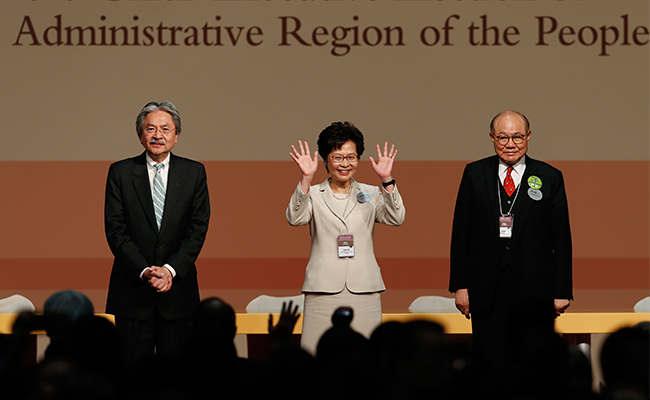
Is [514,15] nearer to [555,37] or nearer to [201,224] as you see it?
[555,37]

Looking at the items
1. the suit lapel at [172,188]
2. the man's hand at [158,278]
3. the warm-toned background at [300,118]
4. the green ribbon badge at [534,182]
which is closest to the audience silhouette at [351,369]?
the man's hand at [158,278]

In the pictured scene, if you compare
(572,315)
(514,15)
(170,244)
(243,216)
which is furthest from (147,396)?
(514,15)

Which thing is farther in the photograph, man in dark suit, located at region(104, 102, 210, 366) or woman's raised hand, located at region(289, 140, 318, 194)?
woman's raised hand, located at region(289, 140, 318, 194)

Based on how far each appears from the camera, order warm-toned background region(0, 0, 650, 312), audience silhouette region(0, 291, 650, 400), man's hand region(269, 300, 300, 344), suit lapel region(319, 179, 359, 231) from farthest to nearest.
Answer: warm-toned background region(0, 0, 650, 312)
suit lapel region(319, 179, 359, 231)
man's hand region(269, 300, 300, 344)
audience silhouette region(0, 291, 650, 400)

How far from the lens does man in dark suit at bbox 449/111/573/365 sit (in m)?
3.12

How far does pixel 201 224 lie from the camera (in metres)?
3.21

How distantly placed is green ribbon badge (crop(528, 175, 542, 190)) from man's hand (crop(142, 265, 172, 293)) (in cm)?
158

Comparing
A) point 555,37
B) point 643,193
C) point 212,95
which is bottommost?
point 643,193

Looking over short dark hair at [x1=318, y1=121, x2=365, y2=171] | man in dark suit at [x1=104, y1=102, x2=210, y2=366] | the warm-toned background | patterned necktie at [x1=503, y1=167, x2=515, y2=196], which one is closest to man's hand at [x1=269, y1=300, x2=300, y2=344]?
man in dark suit at [x1=104, y1=102, x2=210, y2=366]

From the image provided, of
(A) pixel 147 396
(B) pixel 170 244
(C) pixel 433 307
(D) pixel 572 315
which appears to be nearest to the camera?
(A) pixel 147 396

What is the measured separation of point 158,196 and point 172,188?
72mm

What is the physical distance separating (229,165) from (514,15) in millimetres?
2312

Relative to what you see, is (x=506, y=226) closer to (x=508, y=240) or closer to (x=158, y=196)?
(x=508, y=240)

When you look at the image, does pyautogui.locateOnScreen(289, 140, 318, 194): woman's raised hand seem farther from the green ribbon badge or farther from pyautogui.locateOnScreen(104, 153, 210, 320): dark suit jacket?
the green ribbon badge
